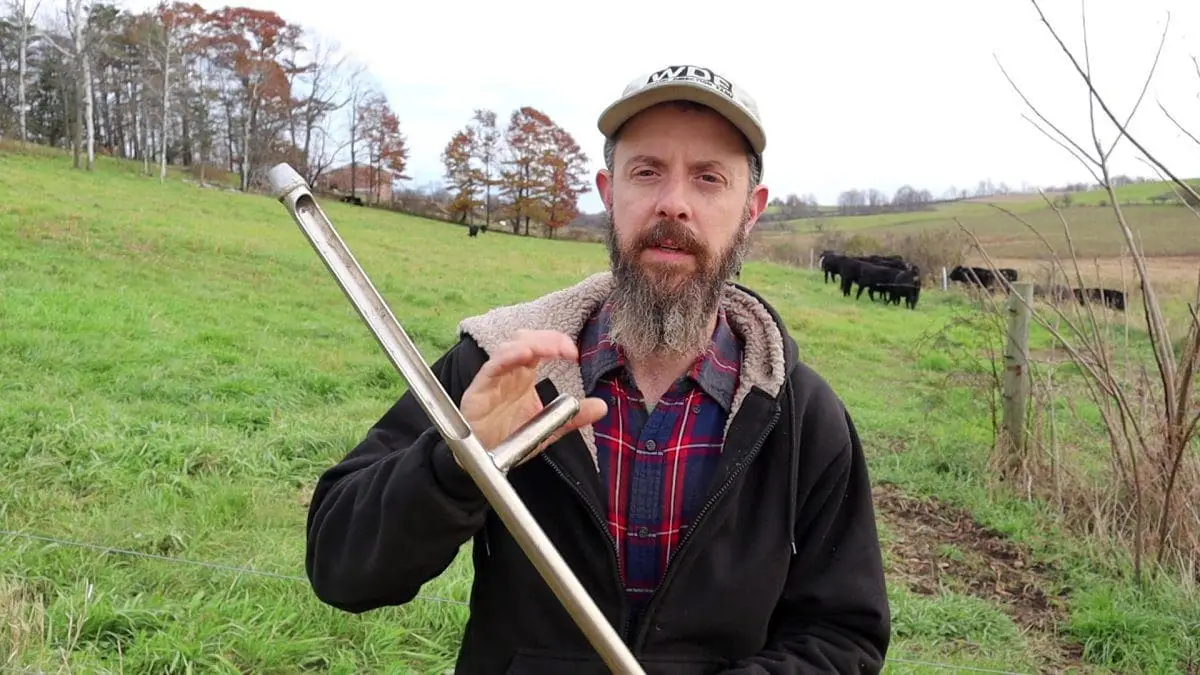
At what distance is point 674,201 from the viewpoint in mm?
1500

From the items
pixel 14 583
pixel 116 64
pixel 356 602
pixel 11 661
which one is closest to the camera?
pixel 356 602

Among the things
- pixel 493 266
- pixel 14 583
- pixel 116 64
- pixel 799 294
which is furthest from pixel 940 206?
pixel 14 583

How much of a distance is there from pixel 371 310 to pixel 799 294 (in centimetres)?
2050

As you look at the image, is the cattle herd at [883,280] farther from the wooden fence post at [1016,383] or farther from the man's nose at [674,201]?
the man's nose at [674,201]

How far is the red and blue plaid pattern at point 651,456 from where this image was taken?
149 centimetres

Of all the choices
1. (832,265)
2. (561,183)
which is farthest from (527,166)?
(832,265)

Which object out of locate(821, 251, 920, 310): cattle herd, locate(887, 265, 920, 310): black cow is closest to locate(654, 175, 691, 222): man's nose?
locate(821, 251, 920, 310): cattle herd

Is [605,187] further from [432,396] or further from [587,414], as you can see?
[432,396]

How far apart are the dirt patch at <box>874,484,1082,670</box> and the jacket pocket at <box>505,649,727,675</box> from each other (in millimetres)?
3159

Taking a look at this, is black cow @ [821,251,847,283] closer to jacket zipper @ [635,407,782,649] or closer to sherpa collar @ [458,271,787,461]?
sherpa collar @ [458,271,787,461]

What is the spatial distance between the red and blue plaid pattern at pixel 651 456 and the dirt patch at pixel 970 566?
126 inches

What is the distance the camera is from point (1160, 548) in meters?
4.27

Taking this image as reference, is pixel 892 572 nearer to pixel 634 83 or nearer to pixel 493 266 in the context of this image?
pixel 634 83

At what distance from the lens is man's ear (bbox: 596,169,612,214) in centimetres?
168
